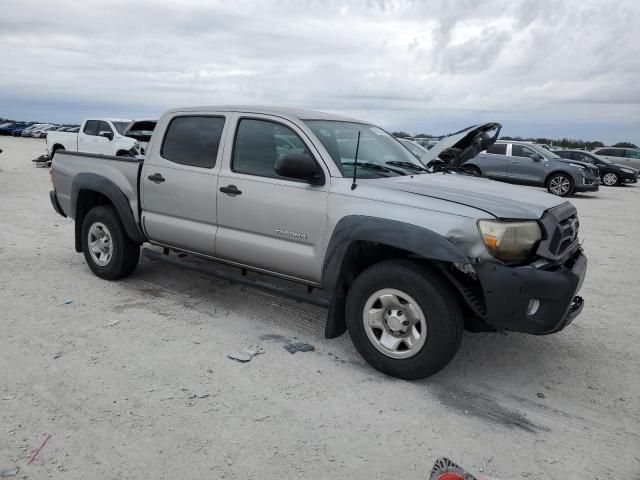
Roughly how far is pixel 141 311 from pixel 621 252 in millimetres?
6992

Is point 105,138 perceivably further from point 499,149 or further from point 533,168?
point 533,168

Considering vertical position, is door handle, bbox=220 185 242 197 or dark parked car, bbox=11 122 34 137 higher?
door handle, bbox=220 185 242 197

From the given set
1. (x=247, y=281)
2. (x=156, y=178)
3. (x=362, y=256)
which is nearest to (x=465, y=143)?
(x=362, y=256)

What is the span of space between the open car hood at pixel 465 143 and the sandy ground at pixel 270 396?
7.53 ft

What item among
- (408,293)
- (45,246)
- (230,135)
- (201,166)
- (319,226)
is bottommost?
(45,246)

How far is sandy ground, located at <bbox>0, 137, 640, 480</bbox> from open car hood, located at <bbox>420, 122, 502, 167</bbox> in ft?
7.53

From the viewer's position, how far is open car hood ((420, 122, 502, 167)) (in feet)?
21.0

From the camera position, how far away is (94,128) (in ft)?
54.9

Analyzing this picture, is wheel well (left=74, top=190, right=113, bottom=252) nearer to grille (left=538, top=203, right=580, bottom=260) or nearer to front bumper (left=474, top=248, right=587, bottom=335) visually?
front bumper (left=474, top=248, right=587, bottom=335)

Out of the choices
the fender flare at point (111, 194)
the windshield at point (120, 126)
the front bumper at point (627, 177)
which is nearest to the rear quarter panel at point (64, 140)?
the windshield at point (120, 126)

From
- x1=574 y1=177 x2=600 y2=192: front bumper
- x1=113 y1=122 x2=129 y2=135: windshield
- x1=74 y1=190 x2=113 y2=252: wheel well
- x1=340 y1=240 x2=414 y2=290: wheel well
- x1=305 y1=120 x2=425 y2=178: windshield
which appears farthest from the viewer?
x1=574 y1=177 x2=600 y2=192: front bumper

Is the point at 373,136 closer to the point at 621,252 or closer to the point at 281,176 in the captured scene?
the point at 281,176

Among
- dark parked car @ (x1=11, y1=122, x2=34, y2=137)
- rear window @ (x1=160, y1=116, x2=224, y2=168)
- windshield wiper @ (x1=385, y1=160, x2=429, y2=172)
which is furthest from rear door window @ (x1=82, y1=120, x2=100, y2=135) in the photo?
dark parked car @ (x1=11, y1=122, x2=34, y2=137)

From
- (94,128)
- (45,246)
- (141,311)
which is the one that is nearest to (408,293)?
(141,311)
